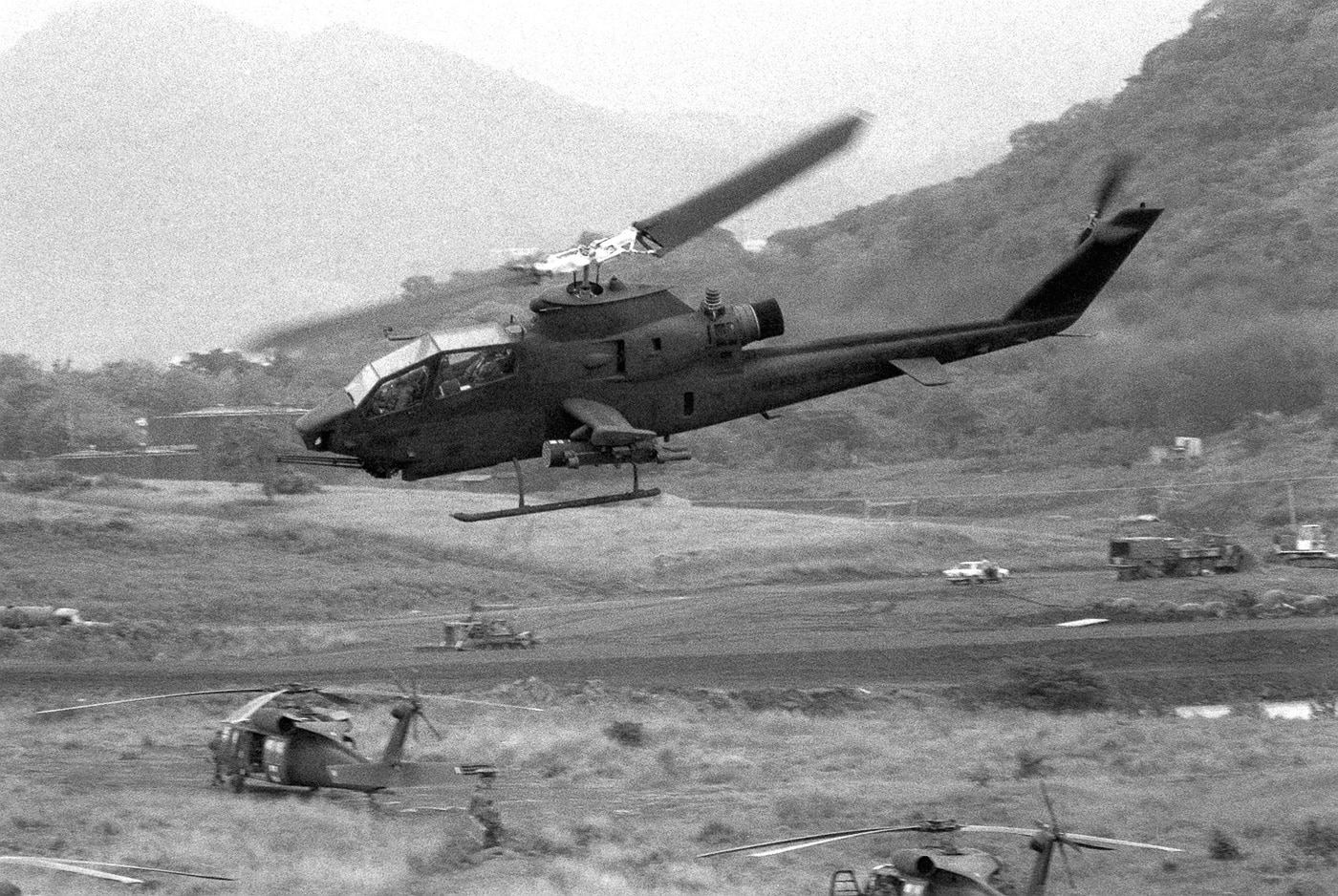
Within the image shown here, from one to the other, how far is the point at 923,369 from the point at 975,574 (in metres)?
34.3

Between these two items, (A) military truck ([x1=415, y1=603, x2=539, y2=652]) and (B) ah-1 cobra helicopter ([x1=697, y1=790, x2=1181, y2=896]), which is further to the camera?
(A) military truck ([x1=415, y1=603, x2=539, y2=652])

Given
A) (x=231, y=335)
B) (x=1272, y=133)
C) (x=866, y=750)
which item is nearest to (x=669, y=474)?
(x=1272, y=133)

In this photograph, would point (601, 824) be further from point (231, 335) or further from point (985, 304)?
point (231, 335)

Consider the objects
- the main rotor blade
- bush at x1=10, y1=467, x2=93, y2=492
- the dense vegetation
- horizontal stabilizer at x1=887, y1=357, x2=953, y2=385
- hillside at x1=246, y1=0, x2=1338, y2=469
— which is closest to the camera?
the main rotor blade

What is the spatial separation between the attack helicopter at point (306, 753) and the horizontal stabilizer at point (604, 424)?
5727mm

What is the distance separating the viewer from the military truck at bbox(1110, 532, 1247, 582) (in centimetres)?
6081

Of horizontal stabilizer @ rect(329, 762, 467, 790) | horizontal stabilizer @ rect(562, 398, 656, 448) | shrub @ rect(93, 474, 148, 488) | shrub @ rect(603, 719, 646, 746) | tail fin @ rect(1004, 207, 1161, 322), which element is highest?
tail fin @ rect(1004, 207, 1161, 322)

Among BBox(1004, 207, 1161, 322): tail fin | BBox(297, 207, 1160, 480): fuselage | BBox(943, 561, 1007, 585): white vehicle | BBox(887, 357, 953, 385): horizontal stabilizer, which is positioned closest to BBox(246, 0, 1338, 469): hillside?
BBox(943, 561, 1007, 585): white vehicle

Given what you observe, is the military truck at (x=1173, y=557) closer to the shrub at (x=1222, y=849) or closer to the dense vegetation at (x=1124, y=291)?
the dense vegetation at (x=1124, y=291)

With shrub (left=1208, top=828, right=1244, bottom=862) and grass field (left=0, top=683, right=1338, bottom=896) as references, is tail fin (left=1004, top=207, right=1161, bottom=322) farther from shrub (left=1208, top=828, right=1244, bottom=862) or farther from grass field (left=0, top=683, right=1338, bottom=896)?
shrub (left=1208, top=828, right=1244, bottom=862)

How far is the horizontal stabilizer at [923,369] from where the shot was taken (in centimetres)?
2820

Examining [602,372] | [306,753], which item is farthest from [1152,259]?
[306,753]

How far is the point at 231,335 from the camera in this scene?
17000 cm

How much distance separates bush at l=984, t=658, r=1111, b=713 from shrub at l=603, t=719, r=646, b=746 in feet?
30.4
